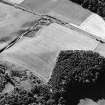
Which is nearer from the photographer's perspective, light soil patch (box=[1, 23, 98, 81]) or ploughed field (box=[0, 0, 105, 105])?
ploughed field (box=[0, 0, 105, 105])

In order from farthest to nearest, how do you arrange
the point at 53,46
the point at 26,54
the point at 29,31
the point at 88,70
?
the point at 29,31 < the point at 53,46 < the point at 26,54 < the point at 88,70

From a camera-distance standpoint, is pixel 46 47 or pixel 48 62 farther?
pixel 46 47

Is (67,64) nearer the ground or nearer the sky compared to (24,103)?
nearer the sky

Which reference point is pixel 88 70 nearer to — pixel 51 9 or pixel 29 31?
pixel 29 31

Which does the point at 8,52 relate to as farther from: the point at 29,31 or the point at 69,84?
the point at 69,84

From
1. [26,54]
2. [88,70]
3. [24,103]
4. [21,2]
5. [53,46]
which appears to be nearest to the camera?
[24,103]

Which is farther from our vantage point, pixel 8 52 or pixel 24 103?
pixel 8 52

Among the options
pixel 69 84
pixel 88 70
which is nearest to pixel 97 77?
pixel 88 70

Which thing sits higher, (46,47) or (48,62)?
(46,47)

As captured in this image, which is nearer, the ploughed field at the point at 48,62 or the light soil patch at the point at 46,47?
the ploughed field at the point at 48,62

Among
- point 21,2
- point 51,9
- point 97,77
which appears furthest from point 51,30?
point 97,77
